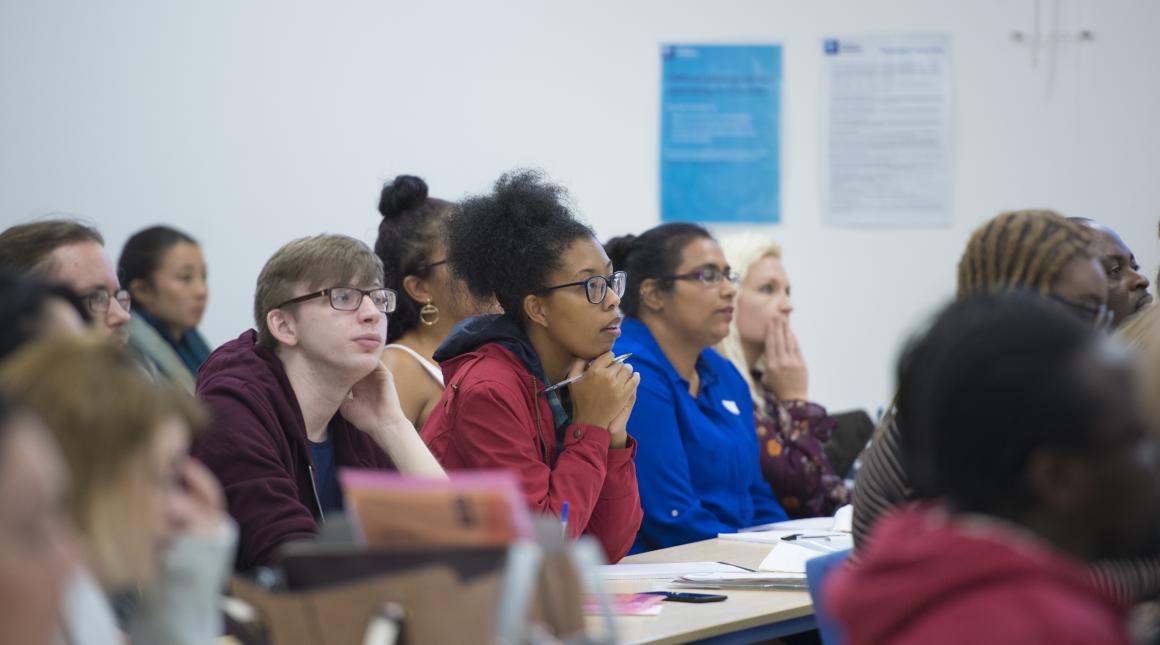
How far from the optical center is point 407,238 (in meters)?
3.49

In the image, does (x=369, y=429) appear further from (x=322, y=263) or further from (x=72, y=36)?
(x=72, y=36)

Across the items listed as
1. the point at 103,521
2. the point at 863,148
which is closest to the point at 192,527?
the point at 103,521

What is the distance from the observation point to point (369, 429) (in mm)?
2609

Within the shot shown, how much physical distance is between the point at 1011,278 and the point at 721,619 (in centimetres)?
76

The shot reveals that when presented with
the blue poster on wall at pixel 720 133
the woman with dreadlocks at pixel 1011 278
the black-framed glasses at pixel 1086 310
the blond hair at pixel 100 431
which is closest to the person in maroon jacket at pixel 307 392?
the woman with dreadlocks at pixel 1011 278

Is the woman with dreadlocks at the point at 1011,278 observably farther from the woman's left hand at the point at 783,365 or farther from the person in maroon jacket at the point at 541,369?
the woman's left hand at the point at 783,365

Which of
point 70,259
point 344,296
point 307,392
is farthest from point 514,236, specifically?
point 70,259

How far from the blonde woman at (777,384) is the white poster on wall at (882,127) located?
0.52 m

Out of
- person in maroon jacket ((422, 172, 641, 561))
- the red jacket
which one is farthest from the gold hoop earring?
the red jacket

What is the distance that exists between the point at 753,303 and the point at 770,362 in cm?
23

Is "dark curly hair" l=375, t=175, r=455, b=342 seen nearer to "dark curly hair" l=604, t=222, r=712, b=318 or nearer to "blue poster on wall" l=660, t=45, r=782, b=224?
"dark curly hair" l=604, t=222, r=712, b=318

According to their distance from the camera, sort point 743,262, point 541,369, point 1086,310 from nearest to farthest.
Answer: point 1086,310 < point 541,369 < point 743,262

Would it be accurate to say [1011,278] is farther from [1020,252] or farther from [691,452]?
[691,452]

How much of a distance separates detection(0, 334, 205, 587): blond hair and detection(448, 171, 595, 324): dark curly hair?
1.71 m
